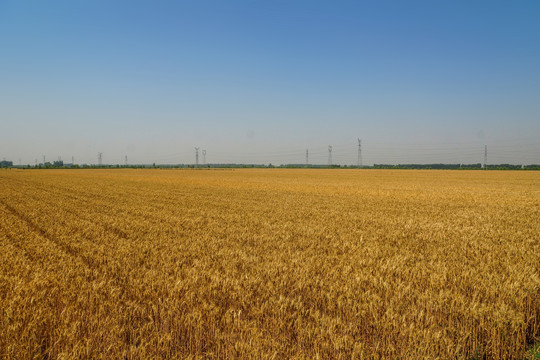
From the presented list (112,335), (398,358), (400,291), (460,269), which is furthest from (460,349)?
(112,335)

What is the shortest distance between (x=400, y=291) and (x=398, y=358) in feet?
5.82

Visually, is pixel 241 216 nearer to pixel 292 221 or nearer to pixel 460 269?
pixel 292 221

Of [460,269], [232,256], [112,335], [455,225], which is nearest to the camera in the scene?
[112,335]

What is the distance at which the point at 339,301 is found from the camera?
4359 millimetres

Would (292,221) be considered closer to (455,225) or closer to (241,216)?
(241,216)

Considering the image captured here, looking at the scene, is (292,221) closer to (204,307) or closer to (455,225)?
(455,225)

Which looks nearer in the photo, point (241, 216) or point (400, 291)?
point (400, 291)

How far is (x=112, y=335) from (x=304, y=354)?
6.72 feet

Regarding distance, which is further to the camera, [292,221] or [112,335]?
[292,221]

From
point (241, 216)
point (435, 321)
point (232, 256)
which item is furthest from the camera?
point (241, 216)

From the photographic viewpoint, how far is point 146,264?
623cm

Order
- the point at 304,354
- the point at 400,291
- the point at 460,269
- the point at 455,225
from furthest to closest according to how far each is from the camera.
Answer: the point at 455,225
the point at 460,269
the point at 400,291
the point at 304,354

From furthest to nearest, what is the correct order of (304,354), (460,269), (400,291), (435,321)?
(460,269) < (400,291) < (435,321) < (304,354)

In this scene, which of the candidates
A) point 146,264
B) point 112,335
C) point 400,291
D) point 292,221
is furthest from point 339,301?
point 292,221
